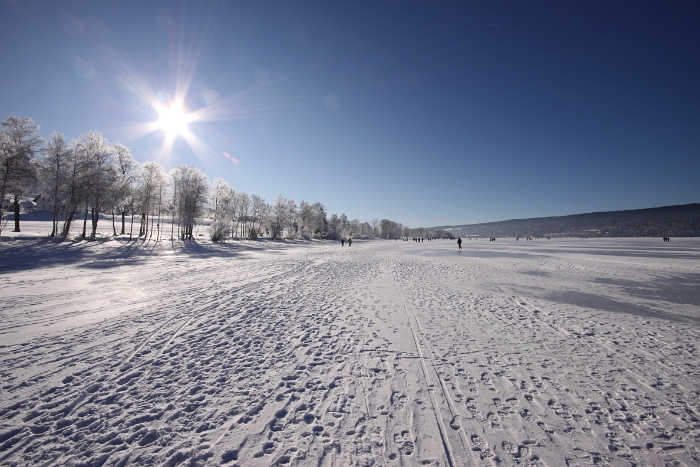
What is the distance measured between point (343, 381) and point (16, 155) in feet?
129

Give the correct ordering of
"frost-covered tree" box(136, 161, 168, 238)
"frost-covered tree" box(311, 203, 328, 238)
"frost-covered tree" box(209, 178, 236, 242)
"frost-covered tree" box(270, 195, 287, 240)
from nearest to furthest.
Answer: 1. "frost-covered tree" box(136, 161, 168, 238)
2. "frost-covered tree" box(209, 178, 236, 242)
3. "frost-covered tree" box(270, 195, 287, 240)
4. "frost-covered tree" box(311, 203, 328, 238)

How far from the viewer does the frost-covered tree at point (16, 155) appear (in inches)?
951

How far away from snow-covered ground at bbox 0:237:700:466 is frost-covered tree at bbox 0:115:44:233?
85.3 feet

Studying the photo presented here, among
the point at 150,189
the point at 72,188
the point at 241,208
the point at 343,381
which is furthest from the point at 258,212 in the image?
the point at 343,381

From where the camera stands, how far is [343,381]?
15.4 feet

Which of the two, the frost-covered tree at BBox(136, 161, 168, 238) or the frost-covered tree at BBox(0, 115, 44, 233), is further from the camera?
the frost-covered tree at BBox(136, 161, 168, 238)

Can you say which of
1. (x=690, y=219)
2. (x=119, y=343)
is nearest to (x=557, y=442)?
(x=119, y=343)

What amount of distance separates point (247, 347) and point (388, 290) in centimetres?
763

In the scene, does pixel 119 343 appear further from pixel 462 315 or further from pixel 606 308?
pixel 606 308

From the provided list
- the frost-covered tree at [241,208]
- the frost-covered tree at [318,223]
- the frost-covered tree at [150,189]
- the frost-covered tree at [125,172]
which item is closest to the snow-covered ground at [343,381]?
the frost-covered tree at [125,172]

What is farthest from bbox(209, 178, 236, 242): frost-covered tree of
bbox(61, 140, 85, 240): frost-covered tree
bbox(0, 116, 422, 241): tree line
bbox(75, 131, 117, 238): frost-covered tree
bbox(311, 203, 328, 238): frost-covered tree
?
bbox(311, 203, 328, 238): frost-covered tree

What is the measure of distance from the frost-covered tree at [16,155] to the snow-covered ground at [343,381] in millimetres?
26013

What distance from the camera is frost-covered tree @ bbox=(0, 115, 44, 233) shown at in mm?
24156

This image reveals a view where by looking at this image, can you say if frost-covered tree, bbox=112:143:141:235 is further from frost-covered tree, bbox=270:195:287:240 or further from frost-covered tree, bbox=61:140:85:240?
frost-covered tree, bbox=270:195:287:240
